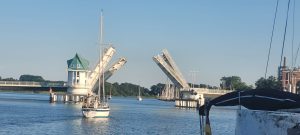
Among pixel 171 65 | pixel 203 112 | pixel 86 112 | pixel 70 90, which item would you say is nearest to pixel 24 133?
pixel 86 112

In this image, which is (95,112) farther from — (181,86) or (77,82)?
(77,82)

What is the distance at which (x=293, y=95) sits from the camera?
23.8 feet

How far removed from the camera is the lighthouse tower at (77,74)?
119375 millimetres

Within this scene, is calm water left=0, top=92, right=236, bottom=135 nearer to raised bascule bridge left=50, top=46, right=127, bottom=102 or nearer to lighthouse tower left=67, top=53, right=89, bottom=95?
raised bascule bridge left=50, top=46, right=127, bottom=102

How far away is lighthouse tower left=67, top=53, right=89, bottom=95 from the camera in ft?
392

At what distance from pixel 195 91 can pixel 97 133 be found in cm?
7584

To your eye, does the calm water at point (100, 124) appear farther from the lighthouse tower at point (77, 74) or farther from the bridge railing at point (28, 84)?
the bridge railing at point (28, 84)

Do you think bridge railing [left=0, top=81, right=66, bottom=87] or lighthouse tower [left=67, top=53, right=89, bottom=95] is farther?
bridge railing [left=0, top=81, right=66, bottom=87]

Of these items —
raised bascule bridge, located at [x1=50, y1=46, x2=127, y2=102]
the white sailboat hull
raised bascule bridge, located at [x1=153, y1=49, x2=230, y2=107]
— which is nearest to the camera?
the white sailboat hull

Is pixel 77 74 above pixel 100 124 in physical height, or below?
above

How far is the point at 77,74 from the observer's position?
395 feet

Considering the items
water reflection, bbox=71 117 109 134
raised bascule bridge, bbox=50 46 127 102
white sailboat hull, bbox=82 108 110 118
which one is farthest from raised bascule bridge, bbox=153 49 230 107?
water reflection, bbox=71 117 109 134

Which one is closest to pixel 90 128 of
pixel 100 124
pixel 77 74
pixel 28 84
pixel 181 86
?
Answer: pixel 100 124

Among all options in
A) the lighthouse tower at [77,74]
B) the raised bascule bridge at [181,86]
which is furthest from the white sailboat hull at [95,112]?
the lighthouse tower at [77,74]
